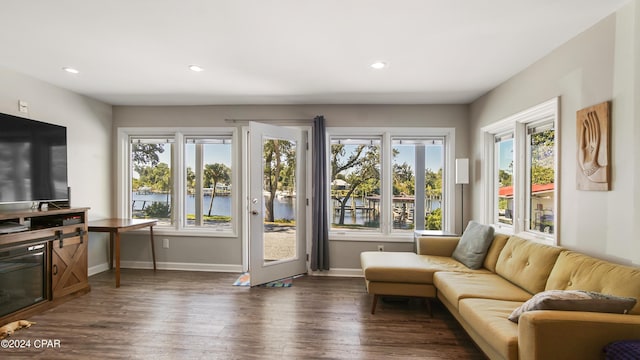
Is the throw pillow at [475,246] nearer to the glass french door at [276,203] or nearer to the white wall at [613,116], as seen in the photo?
the white wall at [613,116]

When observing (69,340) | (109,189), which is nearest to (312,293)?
(69,340)

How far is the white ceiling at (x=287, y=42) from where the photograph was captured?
1.98 m

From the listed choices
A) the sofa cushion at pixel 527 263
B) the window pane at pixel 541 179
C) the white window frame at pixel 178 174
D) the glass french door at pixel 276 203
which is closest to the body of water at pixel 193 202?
the white window frame at pixel 178 174

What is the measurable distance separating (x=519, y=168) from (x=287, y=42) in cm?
273

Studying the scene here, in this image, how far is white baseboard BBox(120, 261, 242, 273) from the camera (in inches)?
173

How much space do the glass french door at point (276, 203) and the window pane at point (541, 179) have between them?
8.93 ft

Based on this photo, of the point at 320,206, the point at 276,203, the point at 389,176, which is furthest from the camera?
the point at 389,176

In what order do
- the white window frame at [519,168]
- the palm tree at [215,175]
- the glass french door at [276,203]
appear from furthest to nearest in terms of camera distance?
1. the palm tree at [215,175]
2. the glass french door at [276,203]
3. the white window frame at [519,168]

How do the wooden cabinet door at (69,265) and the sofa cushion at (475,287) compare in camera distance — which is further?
the wooden cabinet door at (69,265)

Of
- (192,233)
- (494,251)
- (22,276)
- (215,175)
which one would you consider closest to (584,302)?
(494,251)

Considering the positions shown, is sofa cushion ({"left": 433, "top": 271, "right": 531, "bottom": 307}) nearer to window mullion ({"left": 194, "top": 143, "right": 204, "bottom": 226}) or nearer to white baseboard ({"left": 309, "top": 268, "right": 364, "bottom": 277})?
white baseboard ({"left": 309, "top": 268, "right": 364, "bottom": 277})

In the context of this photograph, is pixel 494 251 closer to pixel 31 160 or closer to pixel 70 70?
pixel 70 70

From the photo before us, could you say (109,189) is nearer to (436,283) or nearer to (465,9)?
(436,283)

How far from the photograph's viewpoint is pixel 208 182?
457 centimetres
